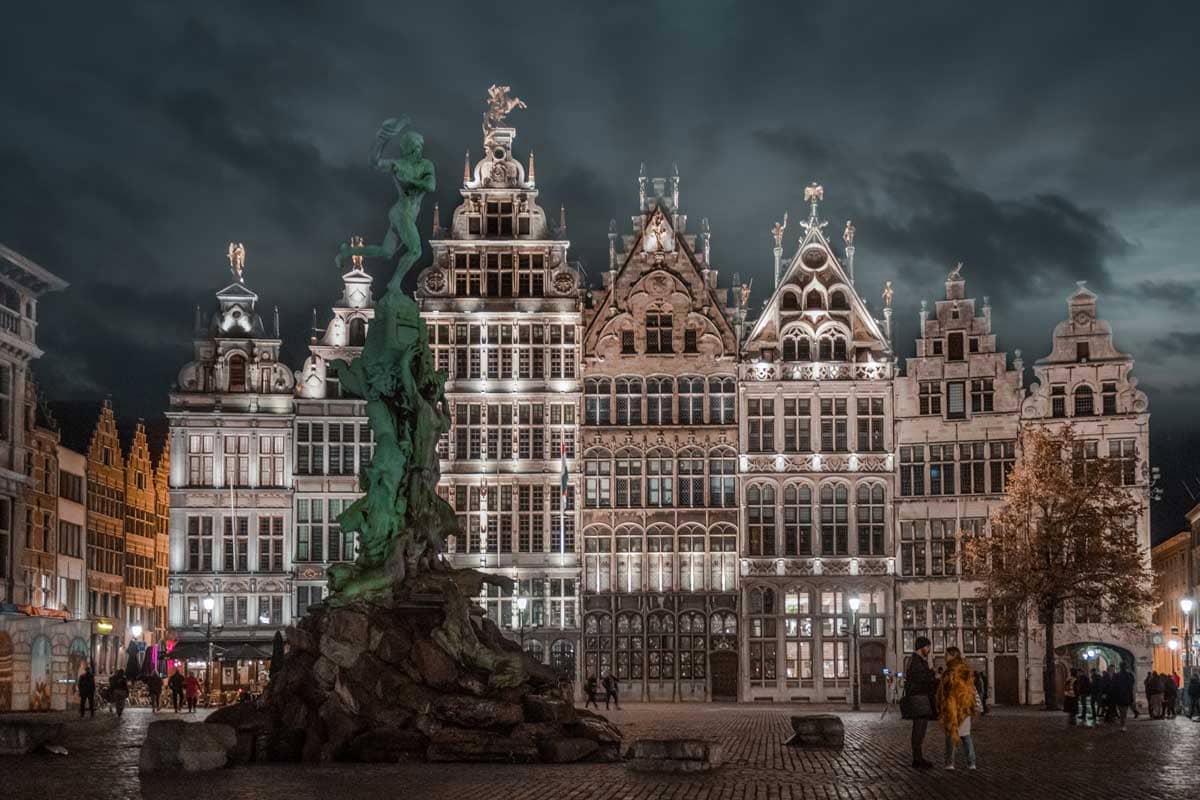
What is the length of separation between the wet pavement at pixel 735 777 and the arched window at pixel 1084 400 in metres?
31.6

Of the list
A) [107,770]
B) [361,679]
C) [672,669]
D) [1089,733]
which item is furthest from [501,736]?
[672,669]

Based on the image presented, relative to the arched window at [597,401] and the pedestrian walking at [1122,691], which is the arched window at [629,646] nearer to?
the arched window at [597,401]

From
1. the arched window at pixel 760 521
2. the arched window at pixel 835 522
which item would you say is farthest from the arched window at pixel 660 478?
the arched window at pixel 835 522

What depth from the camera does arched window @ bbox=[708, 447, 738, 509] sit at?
68.1m

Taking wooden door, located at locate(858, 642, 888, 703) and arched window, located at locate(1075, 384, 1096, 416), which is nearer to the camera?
wooden door, located at locate(858, 642, 888, 703)

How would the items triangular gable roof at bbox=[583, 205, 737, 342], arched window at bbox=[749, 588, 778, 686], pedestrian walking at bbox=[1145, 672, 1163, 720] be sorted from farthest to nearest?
triangular gable roof at bbox=[583, 205, 737, 342] → arched window at bbox=[749, 588, 778, 686] → pedestrian walking at bbox=[1145, 672, 1163, 720]

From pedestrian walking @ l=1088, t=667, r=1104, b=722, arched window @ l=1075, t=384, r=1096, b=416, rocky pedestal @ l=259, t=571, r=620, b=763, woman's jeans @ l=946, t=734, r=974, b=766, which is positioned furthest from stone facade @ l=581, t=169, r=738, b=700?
woman's jeans @ l=946, t=734, r=974, b=766

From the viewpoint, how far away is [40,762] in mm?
28500

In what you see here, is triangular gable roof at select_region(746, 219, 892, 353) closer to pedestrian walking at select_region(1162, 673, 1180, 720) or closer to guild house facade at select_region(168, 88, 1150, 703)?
guild house facade at select_region(168, 88, 1150, 703)

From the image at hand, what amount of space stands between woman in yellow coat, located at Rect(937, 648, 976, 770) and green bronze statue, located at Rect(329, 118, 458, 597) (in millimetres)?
11976

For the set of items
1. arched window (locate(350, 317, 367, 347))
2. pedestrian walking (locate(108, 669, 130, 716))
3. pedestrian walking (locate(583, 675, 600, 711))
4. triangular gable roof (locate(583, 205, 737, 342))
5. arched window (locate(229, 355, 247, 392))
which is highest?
triangular gable roof (locate(583, 205, 737, 342))

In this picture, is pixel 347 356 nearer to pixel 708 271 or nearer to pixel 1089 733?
pixel 708 271

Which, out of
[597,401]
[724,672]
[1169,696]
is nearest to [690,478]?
[597,401]

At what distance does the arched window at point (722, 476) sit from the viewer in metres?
68.1
